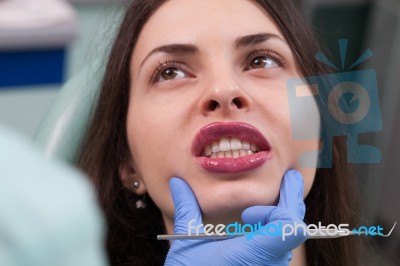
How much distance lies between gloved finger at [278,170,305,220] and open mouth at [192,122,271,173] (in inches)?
1.7

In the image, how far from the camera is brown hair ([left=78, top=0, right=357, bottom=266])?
3.24ft

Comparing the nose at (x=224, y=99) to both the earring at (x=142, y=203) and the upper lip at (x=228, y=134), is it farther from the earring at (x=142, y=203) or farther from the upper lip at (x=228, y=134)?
the earring at (x=142, y=203)

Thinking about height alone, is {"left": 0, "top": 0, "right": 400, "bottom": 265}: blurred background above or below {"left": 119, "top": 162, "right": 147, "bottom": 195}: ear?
above

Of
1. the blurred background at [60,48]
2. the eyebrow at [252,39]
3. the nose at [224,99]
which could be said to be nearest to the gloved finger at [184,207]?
the nose at [224,99]

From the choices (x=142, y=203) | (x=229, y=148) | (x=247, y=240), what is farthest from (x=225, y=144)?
(x=142, y=203)

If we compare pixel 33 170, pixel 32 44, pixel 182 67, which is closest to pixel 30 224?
pixel 33 170

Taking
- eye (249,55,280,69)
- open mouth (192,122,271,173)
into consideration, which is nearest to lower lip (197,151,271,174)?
open mouth (192,122,271,173)

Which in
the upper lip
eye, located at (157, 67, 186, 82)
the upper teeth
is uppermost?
eye, located at (157, 67, 186, 82)

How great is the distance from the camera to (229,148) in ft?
2.87

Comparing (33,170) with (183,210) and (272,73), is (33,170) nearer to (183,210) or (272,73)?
(183,210)

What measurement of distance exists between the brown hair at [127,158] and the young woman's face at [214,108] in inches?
Result: 1.3

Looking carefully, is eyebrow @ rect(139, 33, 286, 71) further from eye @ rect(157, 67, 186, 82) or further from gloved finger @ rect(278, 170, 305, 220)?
gloved finger @ rect(278, 170, 305, 220)

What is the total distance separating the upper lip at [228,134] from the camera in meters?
0.87

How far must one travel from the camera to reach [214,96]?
0.88 m
